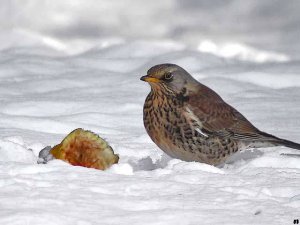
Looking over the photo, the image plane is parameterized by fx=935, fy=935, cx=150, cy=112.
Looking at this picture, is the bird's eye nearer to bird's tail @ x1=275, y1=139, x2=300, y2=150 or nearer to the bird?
the bird

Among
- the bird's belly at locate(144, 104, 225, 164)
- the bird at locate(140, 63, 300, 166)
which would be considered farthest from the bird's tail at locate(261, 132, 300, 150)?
the bird's belly at locate(144, 104, 225, 164)

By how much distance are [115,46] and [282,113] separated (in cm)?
462

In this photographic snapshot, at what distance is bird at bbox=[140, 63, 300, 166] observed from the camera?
6.83 meters

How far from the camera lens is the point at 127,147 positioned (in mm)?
7457

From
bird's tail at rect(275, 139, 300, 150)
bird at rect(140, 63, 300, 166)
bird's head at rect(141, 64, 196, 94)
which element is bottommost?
bird's tail at rect(275, 139, 300, 150)

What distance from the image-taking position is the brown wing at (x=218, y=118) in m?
6.96

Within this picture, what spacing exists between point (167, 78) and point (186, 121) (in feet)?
1.17

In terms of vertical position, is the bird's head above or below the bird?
above

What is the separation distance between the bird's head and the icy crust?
56 cm

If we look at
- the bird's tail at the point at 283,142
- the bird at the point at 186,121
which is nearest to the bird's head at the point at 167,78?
the bird at the point at 186,121

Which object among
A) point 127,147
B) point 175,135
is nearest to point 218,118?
point 175,135

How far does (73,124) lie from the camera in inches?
335

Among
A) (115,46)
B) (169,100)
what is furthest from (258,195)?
(115,46)

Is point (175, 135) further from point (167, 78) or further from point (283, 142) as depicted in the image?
point (283, 142)
